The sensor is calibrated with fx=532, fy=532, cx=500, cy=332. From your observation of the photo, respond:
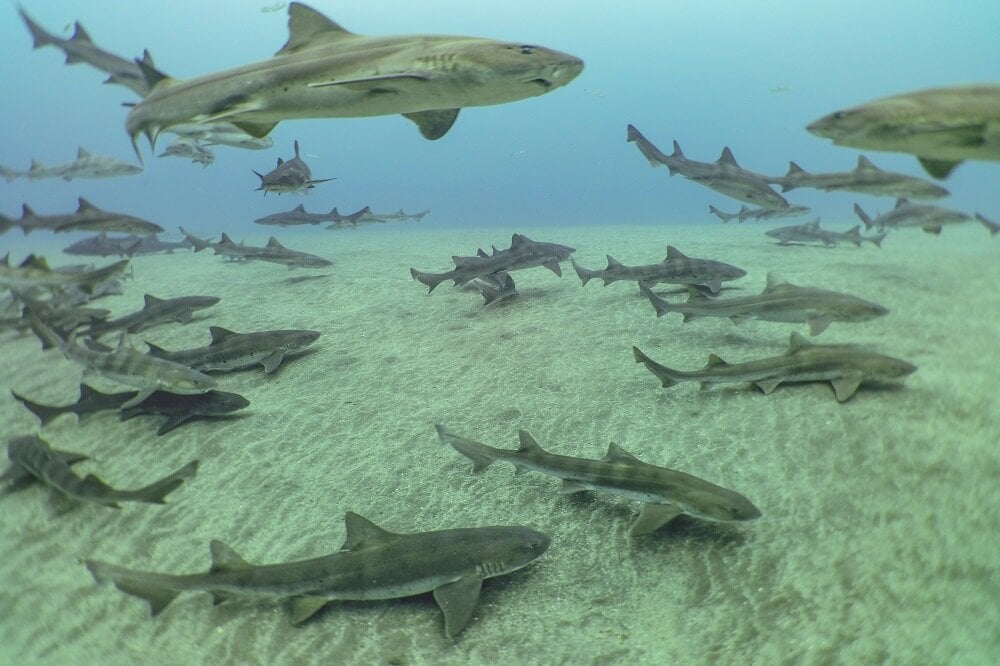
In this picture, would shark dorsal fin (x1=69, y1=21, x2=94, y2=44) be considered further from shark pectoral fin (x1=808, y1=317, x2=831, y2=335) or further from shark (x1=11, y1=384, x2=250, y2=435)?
shark pectoral fin (x1=808, y1=317, x2=831, y2=335)

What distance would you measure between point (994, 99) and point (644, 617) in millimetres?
3497

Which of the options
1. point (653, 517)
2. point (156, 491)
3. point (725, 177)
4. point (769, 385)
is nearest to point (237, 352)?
point (156, 491)

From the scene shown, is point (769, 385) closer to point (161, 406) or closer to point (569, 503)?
point (569, 503)

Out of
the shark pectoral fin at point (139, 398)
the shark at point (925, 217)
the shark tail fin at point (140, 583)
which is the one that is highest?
the shark at point (925, 217)

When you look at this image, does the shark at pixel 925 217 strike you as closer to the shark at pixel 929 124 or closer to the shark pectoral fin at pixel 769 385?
the shark pectoral fin at pixel 769 385

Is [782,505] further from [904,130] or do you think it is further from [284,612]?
[284,612]

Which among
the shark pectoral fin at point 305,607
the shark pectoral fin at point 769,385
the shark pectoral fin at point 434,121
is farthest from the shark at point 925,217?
the shark pectoral fin at point 305,607

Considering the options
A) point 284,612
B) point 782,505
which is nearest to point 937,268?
point 782,505

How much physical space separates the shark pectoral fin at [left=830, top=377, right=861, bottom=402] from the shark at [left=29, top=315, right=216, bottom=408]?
632 cm

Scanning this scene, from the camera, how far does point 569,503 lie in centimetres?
427

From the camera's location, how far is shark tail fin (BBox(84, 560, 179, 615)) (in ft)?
11.7

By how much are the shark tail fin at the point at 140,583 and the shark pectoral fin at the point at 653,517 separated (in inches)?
125

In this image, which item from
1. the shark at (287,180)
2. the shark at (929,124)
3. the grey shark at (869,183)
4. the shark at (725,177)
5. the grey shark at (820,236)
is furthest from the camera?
the grey shark at (820,236)

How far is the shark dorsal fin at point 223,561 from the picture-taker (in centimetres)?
360
